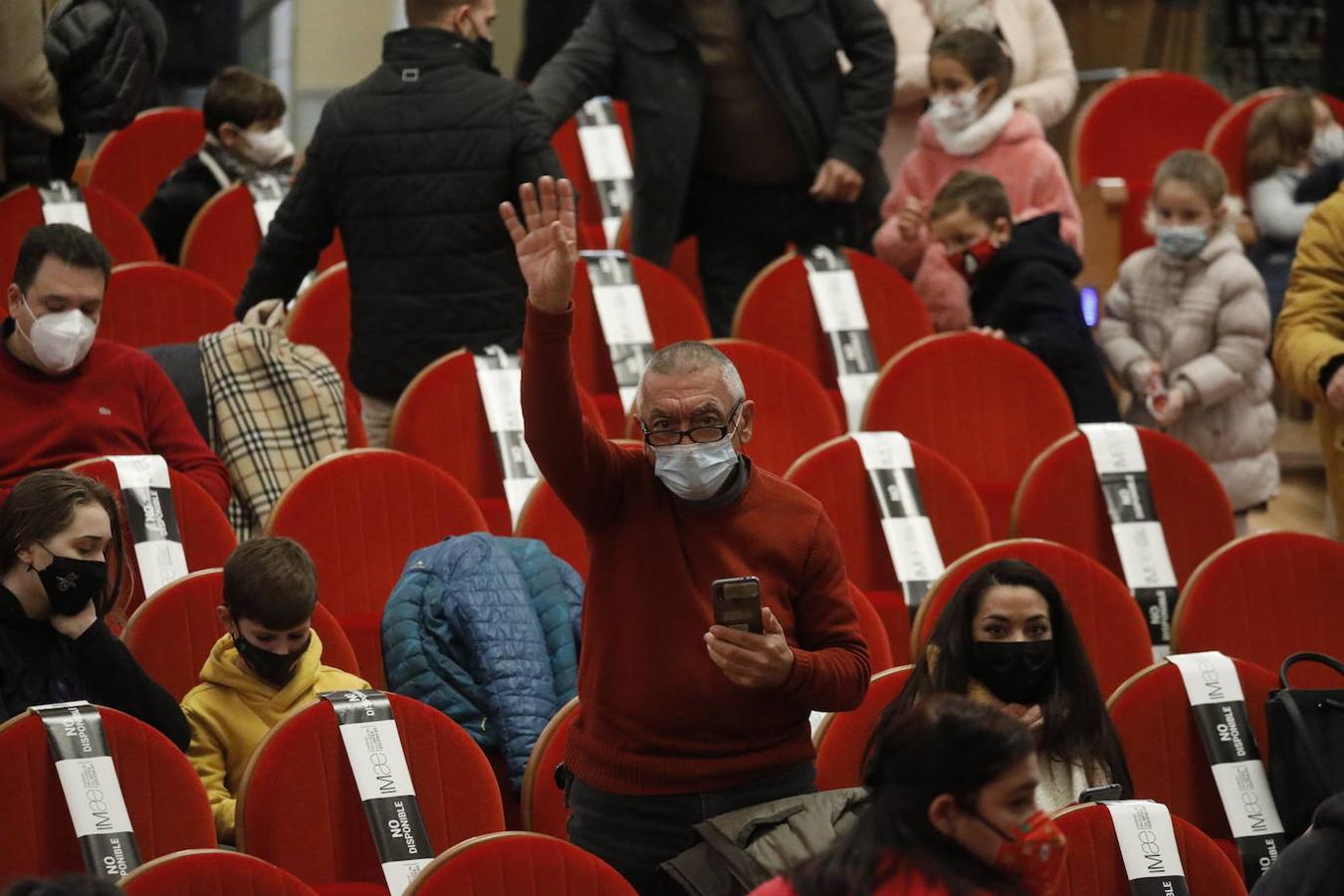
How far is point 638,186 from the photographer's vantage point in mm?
5000

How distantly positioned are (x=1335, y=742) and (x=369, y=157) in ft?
6.95

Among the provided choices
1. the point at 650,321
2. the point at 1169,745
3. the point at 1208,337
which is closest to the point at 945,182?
the point at 1208,337

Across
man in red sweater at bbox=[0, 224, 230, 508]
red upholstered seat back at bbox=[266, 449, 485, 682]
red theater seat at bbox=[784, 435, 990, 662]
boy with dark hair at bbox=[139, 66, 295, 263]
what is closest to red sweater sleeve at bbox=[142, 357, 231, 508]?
man in red sweater at bbox=[0, 224, 230, 508]

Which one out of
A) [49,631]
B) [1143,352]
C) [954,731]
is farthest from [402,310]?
[954,731]

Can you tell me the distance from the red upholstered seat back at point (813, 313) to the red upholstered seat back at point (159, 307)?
1.17 m

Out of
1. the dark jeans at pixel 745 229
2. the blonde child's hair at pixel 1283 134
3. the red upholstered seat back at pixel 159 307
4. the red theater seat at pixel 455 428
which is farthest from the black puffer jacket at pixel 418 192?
the blonde child's hair at pixel 1283 134

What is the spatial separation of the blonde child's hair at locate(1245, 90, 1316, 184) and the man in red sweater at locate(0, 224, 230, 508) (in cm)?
364

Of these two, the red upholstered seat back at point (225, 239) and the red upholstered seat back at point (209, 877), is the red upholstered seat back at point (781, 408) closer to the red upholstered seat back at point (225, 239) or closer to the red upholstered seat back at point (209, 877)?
the red upholstered seat back at point (225, 239)

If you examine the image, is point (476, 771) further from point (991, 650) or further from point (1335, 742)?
point (1335, 742)

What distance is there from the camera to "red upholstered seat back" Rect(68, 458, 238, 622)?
344 cm

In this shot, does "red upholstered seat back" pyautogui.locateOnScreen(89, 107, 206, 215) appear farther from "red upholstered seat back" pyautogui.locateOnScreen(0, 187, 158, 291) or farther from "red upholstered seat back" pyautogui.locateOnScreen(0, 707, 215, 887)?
"red upholstered seat back" pyautogui.locateOnScreen(0, 707, 215, 887)

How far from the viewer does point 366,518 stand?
3.69 m

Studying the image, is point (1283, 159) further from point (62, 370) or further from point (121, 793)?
point (121, 793)

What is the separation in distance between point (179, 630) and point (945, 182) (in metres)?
2.57
